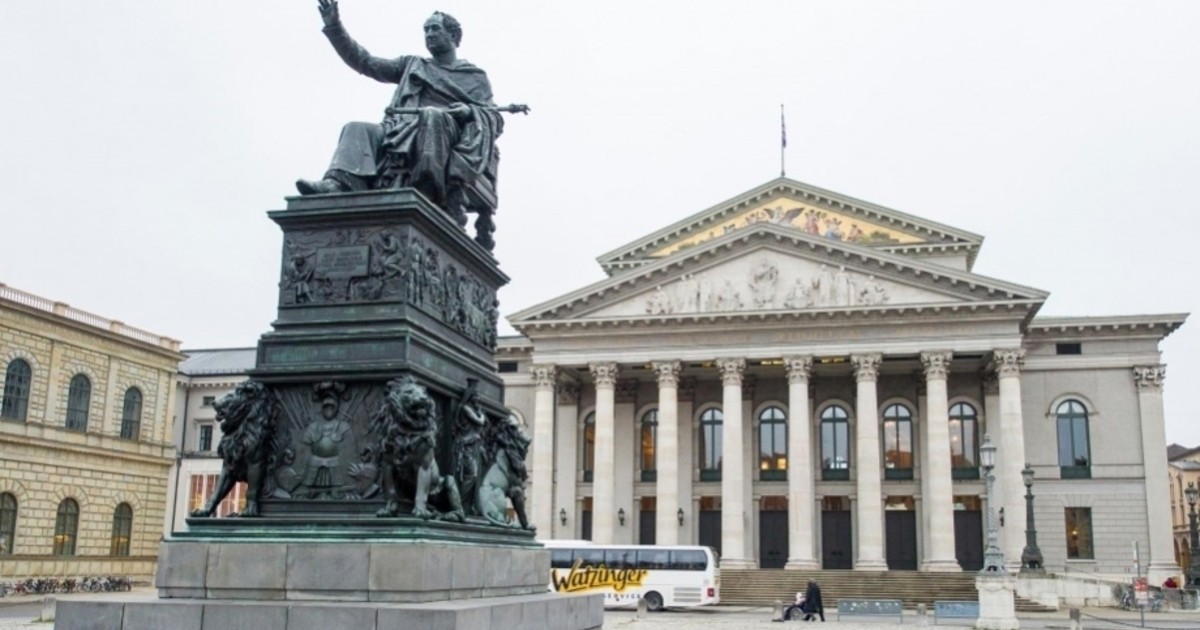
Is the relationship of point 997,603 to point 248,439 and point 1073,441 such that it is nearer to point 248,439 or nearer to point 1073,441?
point 1073,441

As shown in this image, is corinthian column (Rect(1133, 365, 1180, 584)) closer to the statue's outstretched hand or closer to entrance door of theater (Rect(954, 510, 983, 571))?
entrance door of theater (Rect(954, 510, 983, 571))

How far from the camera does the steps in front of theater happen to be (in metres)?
50.5

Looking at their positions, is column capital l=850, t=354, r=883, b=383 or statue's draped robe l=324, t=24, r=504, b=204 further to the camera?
column capital l=850, t=354, r=883, b=383

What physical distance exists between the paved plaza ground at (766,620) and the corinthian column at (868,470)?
5296 millimetres

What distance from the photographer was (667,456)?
56.6 metres

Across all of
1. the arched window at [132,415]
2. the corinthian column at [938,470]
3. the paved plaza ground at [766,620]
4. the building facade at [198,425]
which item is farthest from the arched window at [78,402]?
the corinthian column at [938,470]

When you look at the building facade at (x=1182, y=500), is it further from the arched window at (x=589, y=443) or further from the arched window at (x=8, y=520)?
the arched window at (x=8, y=520)

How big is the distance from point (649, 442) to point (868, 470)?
13.7 m

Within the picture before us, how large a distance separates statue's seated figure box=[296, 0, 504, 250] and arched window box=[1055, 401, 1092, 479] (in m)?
54.6

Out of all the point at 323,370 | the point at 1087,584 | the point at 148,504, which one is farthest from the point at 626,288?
the point at 323,370

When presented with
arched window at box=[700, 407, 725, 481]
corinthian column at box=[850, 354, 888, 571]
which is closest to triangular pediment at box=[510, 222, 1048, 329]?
corinthian column at box=[850, 354, 888, 571]

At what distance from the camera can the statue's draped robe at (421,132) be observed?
8.75 metres

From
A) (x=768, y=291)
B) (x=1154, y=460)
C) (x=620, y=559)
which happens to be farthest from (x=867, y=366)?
(x=1154, y=460)

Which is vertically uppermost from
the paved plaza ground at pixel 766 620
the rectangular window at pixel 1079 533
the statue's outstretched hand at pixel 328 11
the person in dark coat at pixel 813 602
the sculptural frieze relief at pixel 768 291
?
the sculptural frieze relief at pixel 768 291
